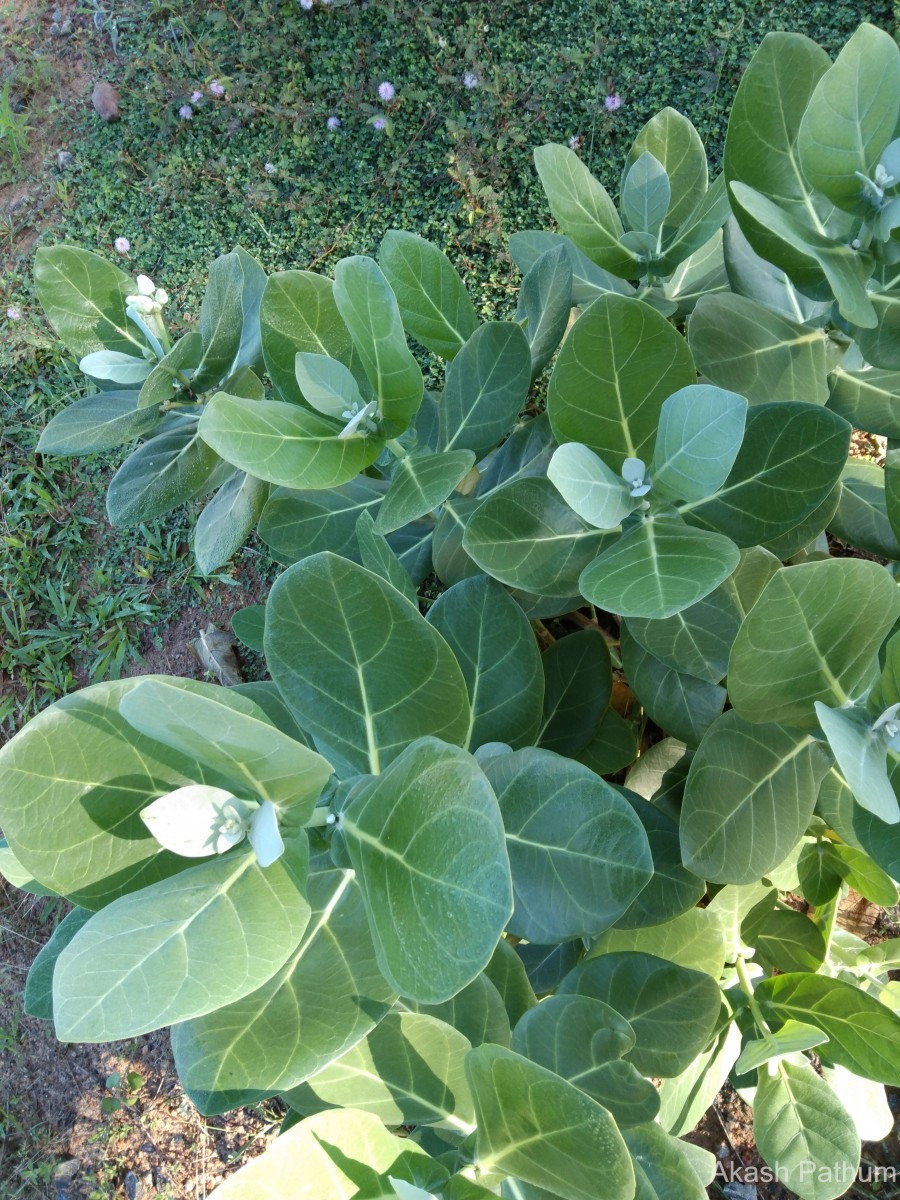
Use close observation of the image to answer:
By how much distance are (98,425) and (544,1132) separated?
127 cm

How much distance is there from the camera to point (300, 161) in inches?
123

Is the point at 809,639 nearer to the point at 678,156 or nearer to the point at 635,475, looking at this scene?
the point at 635,475

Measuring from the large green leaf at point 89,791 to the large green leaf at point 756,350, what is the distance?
0.89 m

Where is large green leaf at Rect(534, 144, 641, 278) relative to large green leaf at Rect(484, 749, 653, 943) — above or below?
above

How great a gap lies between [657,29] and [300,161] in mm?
1294

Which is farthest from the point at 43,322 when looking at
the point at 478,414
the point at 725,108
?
the point at 478,414

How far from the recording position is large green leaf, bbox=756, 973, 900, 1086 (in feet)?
3.99

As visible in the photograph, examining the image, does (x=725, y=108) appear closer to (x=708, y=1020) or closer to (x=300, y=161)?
(x=300, y=161)

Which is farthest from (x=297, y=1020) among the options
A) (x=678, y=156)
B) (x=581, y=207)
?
→ (x=678, y=156)

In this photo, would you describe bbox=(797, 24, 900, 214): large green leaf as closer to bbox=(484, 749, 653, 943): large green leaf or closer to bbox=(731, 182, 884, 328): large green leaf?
bbox=(731, 182, 884, 328): large green leaf

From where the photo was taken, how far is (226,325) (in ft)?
4.66

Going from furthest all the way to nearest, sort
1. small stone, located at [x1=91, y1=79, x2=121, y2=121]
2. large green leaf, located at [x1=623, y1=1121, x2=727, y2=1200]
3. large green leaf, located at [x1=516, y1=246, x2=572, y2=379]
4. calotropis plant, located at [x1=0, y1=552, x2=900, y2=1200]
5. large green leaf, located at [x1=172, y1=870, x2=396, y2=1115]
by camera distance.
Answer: small stone, located at [x1=91, y1=79, x2=121, y2=121] → large green leaf, located at [x1=516, y1=246, x2=572, y2=379] → large green leaf, located at [x1=623, y1=1121, x2=727, y2=1200] → large green leaf, located at [x1=172, y1=870, x2=396, y2=1115] → calotropis plant, located at [x1=0, y1=552, x2=900, y2=1200]

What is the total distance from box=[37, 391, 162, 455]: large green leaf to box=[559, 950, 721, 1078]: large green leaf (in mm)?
1151

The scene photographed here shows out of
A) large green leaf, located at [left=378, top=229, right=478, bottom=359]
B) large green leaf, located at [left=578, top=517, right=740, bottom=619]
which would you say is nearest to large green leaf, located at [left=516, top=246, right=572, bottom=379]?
large green leaf, located at [left=378, top=229, right=478, bottom=359]
